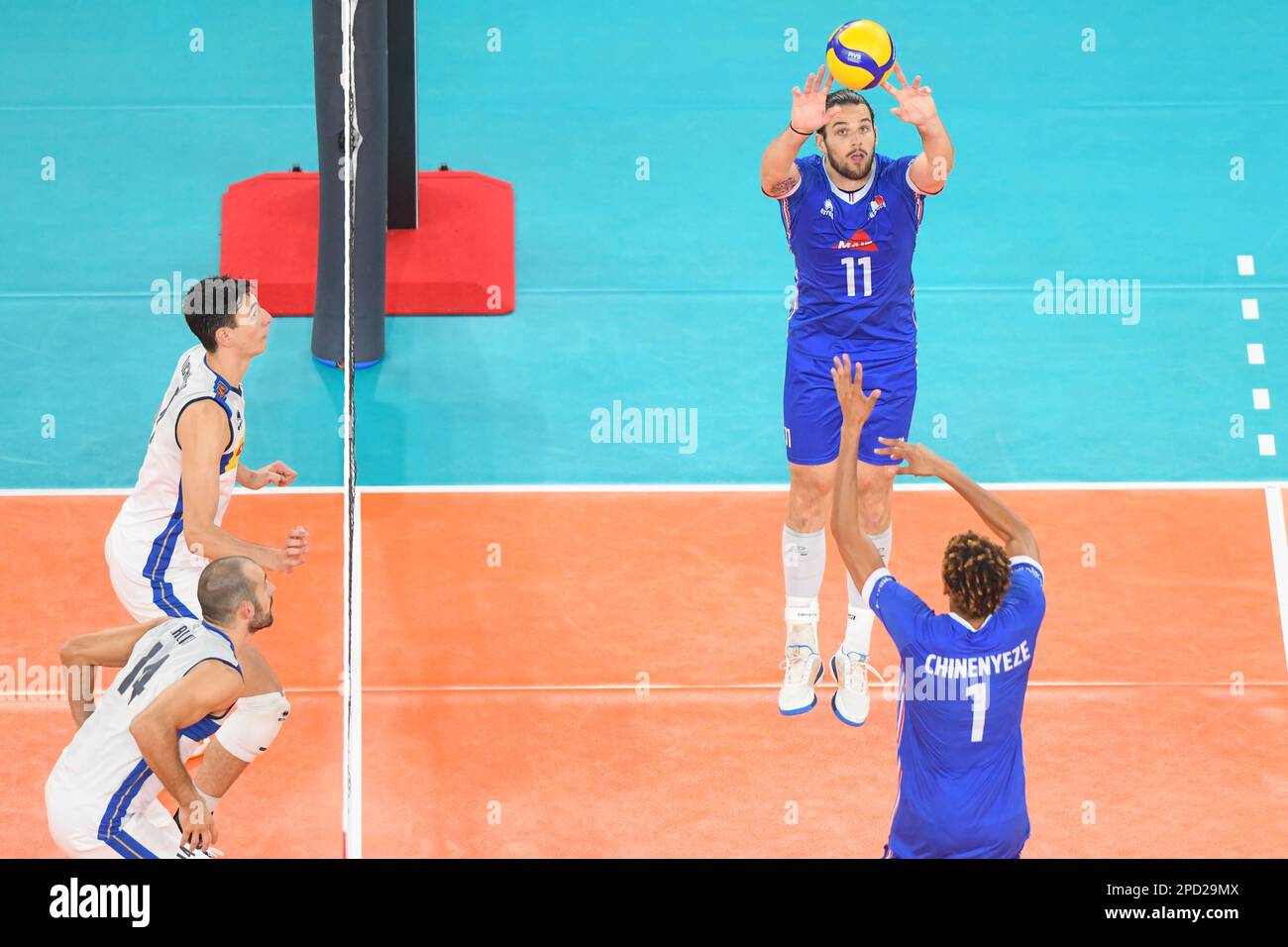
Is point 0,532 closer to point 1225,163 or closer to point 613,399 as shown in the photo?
point 613,399

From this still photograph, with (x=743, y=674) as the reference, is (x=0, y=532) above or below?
above

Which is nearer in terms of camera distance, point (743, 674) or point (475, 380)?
point (743, 674)

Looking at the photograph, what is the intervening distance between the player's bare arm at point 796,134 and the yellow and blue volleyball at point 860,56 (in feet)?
0.25

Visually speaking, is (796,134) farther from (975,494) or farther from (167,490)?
(167,490)

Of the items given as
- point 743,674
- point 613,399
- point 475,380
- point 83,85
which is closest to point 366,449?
point 475,380

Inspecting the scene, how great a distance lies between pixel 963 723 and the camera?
19.7ft

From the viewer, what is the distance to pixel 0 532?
973 cm

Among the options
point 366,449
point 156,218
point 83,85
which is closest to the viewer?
point 366,449

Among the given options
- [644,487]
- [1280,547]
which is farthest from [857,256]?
[1280,547]

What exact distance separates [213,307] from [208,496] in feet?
3.00

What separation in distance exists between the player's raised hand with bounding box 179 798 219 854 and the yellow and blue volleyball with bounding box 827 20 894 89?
3819 mm

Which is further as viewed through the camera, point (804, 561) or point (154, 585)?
point (804, 561)

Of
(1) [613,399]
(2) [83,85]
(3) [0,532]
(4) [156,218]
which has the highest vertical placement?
(2) [83,85]

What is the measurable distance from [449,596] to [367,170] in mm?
3158
